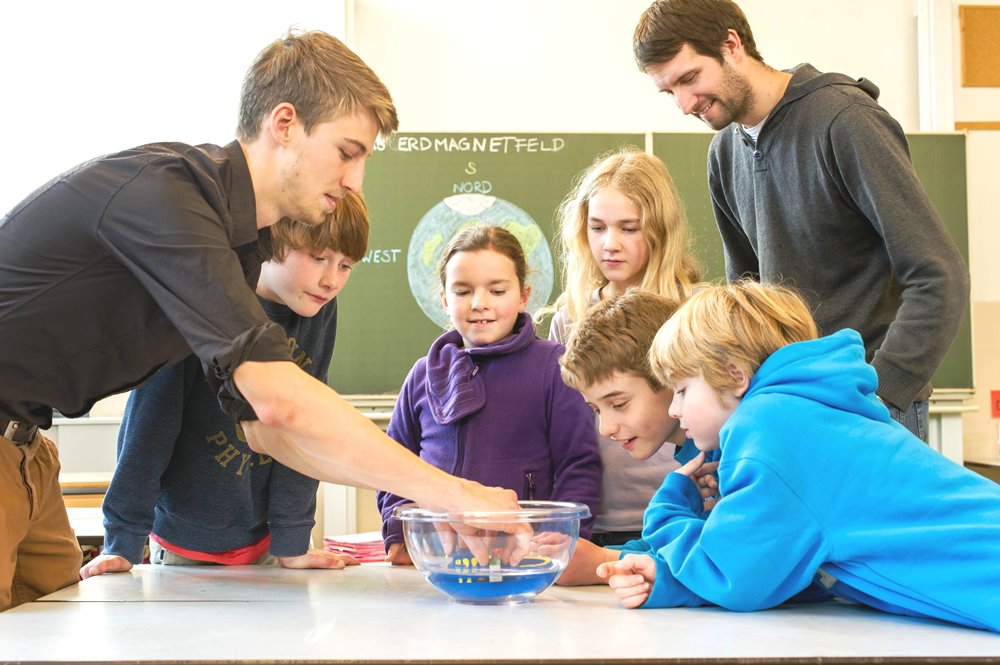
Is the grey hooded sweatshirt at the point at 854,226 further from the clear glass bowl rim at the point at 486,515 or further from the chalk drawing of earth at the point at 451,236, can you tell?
the chalk drawing of earth at the point at 451,236

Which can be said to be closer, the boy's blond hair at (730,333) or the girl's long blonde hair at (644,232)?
the boy's blond hair at (730,333)

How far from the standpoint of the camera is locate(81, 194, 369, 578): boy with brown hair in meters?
1.65

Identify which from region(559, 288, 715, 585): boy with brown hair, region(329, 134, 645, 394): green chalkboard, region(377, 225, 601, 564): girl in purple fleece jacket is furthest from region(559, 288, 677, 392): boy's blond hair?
region(329, 134, 645, 394): green chalkboard

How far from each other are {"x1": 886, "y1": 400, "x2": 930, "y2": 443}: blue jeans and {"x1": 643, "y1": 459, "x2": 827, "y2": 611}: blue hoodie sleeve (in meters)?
0.74

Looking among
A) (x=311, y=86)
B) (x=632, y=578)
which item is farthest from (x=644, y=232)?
(x=632, y=578)

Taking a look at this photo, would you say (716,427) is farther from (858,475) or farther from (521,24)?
(521,24)

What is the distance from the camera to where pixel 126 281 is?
51.2 inches

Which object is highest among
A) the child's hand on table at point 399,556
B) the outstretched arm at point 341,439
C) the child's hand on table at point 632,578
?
the outstretched arm at point 341,439

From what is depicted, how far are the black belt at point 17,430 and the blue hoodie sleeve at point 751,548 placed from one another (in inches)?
35.3

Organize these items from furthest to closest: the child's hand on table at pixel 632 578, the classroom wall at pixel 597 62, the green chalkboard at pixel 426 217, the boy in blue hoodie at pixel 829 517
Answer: the classroom wall at pixel 597 62
the green chalkboard at pixel 426 217
the child's hand on table at pixel 632 578
the boy in blue hoodie at pixel 829 517

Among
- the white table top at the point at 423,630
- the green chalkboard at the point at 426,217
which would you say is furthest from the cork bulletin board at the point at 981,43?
the white table top at the point at 423,630

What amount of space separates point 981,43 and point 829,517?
396 centimetres

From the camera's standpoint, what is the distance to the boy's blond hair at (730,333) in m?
1.32

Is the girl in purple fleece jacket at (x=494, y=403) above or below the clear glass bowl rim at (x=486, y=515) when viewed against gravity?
above
